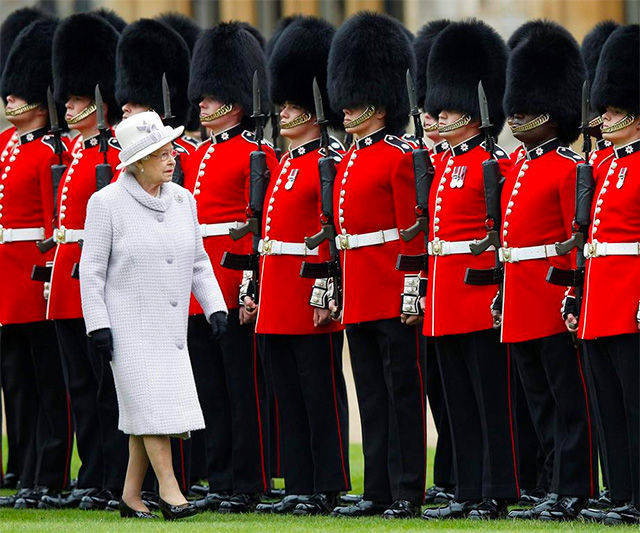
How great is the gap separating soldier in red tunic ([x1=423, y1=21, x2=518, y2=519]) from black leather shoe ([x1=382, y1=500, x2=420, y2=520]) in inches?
2.2

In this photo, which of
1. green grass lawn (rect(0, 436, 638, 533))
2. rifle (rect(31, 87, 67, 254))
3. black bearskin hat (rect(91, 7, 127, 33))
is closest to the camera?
green grass lawn (rect(0, 436, 638, 533))

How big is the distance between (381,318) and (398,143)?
2.62ft

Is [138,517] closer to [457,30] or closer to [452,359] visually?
[452,359]

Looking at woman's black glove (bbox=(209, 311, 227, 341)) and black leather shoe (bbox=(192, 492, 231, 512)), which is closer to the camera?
woman's black glove (bbox=(209, 311, 227, 341))

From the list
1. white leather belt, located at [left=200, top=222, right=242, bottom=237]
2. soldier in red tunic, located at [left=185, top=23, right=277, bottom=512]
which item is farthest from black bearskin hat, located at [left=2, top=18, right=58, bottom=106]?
white leather belt, located at [left=200, top=222, right=242, bottom=237]

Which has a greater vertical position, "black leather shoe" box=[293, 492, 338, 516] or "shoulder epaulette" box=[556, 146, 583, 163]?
"shoulder epaulette" box=[556, 146, 583, 163]

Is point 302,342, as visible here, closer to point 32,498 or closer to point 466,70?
point 466,70

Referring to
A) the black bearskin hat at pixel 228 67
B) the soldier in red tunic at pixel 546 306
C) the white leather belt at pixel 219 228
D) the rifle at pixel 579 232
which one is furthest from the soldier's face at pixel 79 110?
the rifle at pixel 579 232

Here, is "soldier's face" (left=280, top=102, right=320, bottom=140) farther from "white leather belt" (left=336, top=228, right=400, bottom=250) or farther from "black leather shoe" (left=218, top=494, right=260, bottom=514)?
"black leather shoe" (left=218, top=494, right=260, bottom=514)

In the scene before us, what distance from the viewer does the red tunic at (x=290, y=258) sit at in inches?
364

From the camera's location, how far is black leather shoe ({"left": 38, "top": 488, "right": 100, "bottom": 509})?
9633mm

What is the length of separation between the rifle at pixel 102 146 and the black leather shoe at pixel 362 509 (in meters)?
1.92

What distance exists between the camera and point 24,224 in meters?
10.1

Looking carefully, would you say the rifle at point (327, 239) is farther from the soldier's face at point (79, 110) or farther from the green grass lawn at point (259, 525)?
the soldier's face at point (79, 110)
